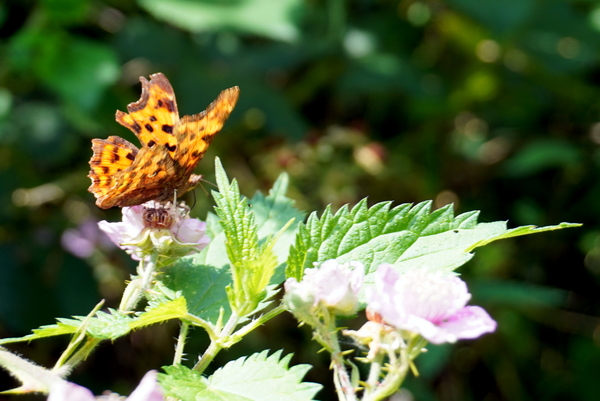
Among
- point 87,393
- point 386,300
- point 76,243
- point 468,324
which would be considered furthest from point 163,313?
point 76,243

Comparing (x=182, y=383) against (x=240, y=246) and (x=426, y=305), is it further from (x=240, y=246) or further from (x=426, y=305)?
(x=426, y=305)

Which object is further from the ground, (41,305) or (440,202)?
→ (440,202)

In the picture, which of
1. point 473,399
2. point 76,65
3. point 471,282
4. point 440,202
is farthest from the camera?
point 440,202

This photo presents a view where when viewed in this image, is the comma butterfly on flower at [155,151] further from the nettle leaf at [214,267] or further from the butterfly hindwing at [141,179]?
the nettle leaf at [214,267]

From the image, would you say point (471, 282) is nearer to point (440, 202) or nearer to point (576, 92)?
point (440, 202)

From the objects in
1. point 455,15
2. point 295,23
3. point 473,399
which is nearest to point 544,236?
point 473,399

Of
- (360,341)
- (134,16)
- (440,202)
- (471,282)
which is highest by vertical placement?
(134,16)

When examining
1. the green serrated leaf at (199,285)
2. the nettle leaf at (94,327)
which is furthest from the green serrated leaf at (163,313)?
the green serrated leaf at (199,285)

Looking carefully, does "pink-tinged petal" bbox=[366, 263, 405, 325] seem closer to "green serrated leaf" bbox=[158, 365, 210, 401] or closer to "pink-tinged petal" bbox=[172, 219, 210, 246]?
"green serrated leaf" bbox=[158, 365, 210, 401]
